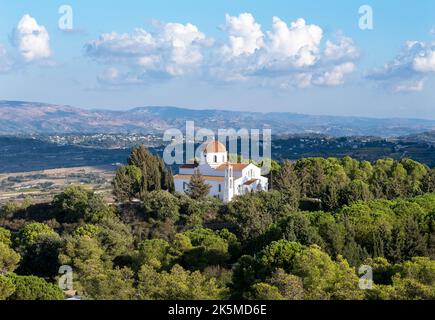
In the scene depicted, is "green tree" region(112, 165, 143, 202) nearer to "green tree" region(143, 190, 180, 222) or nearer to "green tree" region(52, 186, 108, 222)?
"green tree" region(52, 186, 108, 222)

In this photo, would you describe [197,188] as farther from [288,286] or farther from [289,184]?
[288,286]

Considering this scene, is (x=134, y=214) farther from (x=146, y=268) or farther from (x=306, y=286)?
(x=306, y=286)

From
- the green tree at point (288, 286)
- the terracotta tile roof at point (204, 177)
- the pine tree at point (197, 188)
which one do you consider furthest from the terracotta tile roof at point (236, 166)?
the green tree at point (288, 286)

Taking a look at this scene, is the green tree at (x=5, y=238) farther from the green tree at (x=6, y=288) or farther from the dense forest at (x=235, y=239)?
the green tree at (x=6, y=288)

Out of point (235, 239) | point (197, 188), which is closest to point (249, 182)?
point (197, 188)

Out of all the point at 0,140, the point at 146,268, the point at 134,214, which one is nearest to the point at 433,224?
the point at 146,268

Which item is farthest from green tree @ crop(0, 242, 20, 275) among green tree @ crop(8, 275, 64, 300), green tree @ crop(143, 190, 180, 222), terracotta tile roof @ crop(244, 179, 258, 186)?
terracotta tile roof @ crop(244, 179, 258, 186)
